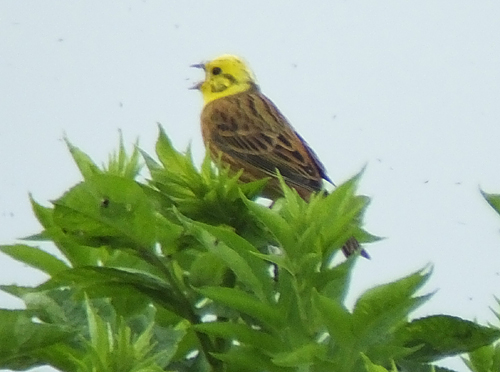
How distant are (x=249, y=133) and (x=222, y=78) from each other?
1.42 feet

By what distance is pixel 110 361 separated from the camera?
2.22 ft

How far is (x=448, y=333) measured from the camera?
0.81 meters

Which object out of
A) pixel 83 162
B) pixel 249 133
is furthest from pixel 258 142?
pixel 83 162

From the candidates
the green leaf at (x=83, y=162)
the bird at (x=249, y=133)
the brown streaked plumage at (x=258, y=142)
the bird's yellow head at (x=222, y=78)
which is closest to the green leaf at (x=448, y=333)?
the green leaf at (x=83, y=162)

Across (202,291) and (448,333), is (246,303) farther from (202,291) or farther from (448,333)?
(448,333)

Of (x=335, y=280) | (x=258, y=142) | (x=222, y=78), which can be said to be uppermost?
(x=335, y=280)

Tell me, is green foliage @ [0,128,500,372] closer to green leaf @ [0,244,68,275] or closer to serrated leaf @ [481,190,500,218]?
green leaf @ [0,244,68,275]

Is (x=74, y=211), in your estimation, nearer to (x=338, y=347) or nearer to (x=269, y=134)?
(x=338, y=347)

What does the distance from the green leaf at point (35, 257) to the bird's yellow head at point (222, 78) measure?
2.21m

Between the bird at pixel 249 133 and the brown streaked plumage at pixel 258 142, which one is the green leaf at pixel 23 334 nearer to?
the bird at pixel 249 133

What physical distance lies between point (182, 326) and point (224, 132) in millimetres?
1980

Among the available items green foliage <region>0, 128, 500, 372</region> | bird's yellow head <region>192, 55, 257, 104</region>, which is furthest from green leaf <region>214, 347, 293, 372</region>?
bird's yellow head <region>192, 55, 257, 104</region>

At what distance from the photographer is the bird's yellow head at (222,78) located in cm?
315

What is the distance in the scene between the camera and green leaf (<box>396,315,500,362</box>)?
80cm
